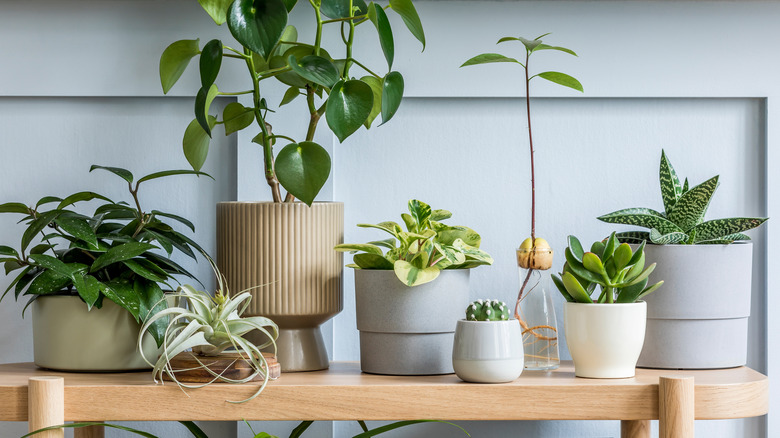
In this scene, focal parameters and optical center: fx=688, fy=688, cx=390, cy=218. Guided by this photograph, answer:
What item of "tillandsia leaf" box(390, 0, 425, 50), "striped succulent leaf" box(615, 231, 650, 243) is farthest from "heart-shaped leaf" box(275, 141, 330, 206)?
"striped succulent leaf" box(615, 231, 650, 243)

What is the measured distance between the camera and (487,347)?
829 mm

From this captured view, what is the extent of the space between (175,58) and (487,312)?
0.58 m

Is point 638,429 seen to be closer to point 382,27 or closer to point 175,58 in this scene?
point 382,27

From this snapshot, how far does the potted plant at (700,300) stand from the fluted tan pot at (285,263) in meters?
0.45

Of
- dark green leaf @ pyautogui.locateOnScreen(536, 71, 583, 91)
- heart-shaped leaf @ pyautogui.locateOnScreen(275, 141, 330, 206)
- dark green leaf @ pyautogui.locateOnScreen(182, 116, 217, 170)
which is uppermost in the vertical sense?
dark green leaf @ pyautogui.locateOnScreen(536, 71, 583, 91)

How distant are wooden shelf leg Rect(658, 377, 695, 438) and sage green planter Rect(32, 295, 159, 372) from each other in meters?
0.68

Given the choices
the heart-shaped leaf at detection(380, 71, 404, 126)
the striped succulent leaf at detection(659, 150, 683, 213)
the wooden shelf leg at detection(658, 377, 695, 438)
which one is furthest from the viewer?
the striped succulent leaf at detection(659, 150, 683, 213)

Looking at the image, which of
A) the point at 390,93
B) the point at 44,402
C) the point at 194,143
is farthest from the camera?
the point at 194,143

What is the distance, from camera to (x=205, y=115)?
2.99ft

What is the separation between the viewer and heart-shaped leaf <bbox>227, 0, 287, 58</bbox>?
82cm

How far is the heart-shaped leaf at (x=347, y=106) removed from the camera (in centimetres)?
86

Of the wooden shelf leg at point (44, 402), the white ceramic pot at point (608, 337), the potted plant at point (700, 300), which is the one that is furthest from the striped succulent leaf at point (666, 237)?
the wooden shelf leg at point (44, 402)

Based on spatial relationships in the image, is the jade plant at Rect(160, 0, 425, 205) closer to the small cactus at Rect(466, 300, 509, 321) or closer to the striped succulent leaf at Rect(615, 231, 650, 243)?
the small cactus at Rect(466, 300, 509, 321)

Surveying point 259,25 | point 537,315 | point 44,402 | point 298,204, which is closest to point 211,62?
point 259,25
